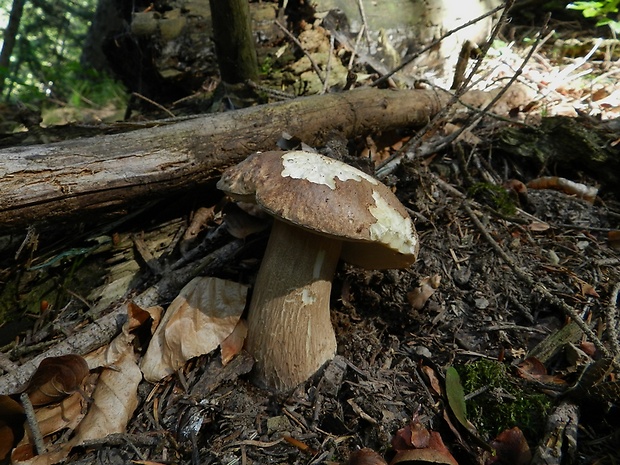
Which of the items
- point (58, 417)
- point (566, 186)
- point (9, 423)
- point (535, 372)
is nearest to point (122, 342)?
point (58, 417)

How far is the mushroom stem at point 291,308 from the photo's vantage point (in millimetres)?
→ 1905

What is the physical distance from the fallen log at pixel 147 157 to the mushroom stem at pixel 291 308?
2.20 ft

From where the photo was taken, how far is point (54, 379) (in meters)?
1.71

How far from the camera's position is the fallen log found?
1793 millimetres

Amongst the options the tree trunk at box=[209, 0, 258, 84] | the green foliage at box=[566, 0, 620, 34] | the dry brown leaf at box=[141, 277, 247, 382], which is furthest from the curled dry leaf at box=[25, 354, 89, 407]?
the green foliage at box=[566, 0, 620, 34]

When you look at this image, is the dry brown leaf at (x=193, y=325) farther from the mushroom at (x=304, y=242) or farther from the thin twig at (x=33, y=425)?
the thin twig at (x=33, y=425)

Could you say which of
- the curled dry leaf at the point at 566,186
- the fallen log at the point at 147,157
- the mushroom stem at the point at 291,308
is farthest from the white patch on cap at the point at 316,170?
the curled dry leaf at the point at 566,186

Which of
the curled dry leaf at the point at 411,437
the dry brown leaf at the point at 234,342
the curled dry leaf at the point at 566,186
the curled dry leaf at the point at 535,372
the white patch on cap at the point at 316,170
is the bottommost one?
the curled dry leaf at the point at 535,372

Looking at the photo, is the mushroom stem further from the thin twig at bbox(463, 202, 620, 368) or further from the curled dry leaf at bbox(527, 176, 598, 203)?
the curled dry leaf at bbox(527, 176, 598, 203)

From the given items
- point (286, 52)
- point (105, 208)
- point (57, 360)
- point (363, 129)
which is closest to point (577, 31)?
point (286, 52)

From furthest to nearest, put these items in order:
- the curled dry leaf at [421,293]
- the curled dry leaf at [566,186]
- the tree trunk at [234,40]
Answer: the tree trunk at [234,40] < the curled dry leaf at [566,186] < the curled dry leaf at [421,293]

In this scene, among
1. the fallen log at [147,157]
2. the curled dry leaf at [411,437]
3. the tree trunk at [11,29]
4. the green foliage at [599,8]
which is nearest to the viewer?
the curled dry leaf at [411,437]

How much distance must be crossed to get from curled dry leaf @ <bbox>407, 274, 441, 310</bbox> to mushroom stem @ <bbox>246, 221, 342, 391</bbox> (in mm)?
547

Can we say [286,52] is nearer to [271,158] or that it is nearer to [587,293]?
[271,158]
